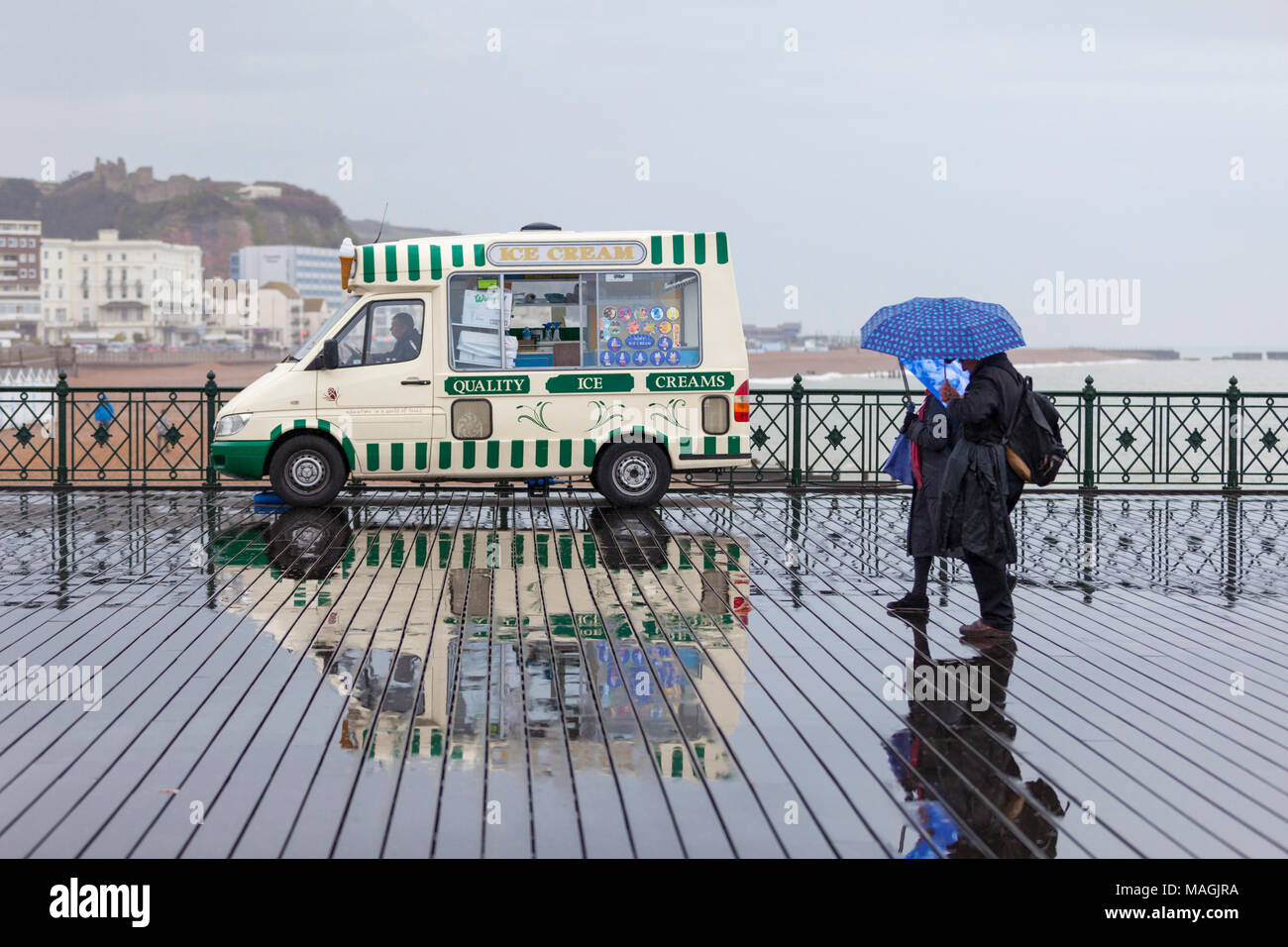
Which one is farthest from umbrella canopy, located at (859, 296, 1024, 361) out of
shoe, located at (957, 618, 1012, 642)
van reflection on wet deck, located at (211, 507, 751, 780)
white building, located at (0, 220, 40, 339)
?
white building, located at (0, 220, 40, 339)

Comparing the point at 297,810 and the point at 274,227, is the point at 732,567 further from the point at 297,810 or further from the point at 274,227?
the point at 274,227

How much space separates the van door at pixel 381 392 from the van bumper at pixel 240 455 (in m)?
0.72

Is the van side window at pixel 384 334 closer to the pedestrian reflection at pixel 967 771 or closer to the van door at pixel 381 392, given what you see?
the van door at pixel 381 392

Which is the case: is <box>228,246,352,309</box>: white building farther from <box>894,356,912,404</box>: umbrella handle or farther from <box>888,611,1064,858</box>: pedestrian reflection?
<box>888,611,1064,858</box>: pedestrian reflection

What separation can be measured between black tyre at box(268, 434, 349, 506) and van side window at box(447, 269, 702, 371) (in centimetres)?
179

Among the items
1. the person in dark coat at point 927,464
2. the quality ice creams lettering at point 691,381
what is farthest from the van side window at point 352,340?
the person in dark coat at point 927,464

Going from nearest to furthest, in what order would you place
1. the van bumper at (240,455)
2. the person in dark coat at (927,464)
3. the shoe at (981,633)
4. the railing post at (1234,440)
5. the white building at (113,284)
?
1. the shoe at (981,633)
2. the person in dark coat at (927,464)
3. the van bumper at (240,455)
4. the railing post at (1234,440)
5. the white building at (113,284)

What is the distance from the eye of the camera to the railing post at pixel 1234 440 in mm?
15414

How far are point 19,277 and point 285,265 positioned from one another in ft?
111

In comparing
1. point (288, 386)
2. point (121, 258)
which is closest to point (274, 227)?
point (121, 258)

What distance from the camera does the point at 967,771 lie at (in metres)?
5.09

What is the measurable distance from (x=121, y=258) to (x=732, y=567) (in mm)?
178690

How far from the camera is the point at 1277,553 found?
10773 millimetres

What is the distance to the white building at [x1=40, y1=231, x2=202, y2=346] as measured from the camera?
170250 mm
